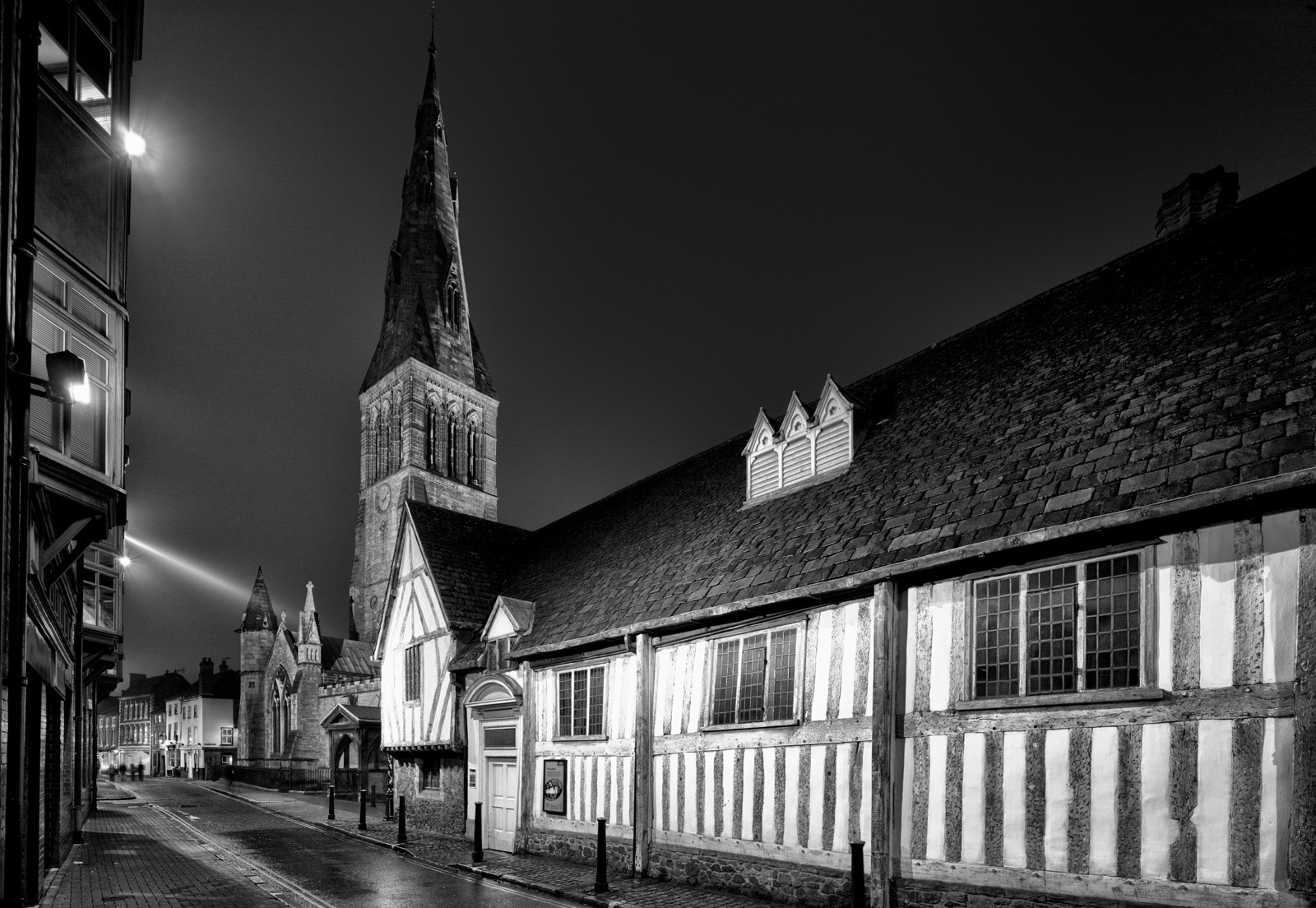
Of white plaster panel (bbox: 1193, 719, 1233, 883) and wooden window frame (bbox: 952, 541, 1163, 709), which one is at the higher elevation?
wooden window frame (bbox: 952, 541, 1163, 709)

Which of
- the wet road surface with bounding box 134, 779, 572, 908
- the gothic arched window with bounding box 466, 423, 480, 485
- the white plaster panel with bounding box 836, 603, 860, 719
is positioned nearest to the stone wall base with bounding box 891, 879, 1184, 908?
the white plaster panel with bounding box 836, 603, 860, 719

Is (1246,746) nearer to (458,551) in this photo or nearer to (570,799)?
(570,799)

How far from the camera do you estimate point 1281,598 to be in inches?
293

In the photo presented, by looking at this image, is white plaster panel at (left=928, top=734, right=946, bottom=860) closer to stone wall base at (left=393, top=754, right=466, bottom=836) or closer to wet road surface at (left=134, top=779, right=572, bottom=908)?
wet road surface at (left=134, top=779, right=572, bottom=908)

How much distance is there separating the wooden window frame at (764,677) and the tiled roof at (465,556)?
9.74 metres

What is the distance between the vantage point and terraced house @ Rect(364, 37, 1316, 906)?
7.64 meters

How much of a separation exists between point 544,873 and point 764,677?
5.17 m

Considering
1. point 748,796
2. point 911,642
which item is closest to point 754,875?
point 748,796

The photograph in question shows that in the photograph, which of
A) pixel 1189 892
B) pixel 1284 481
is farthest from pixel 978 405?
pixel 1189 892

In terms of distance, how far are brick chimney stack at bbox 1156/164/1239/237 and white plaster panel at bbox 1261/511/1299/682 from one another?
6964 mm

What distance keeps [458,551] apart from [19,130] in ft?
53.1

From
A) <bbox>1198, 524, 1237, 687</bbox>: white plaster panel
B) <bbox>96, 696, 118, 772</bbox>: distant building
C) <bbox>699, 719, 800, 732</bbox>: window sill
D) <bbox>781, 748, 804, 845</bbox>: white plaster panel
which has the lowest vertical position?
<bbox>96, 696, 118, 772</bbox>: distant building

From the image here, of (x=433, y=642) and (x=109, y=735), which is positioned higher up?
(x=433, y=642)

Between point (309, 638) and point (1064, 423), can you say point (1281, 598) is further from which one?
point (309, 638)
